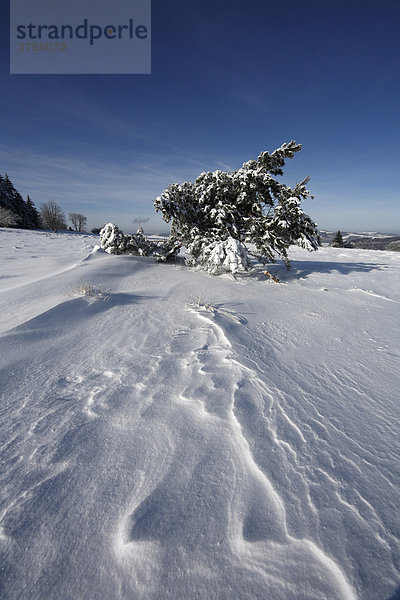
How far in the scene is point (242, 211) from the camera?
698 cm

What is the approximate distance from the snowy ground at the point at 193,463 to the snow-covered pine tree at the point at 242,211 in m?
3.71

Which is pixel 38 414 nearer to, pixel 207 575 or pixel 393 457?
pixel 207 575

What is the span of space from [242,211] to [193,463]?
22.6 feet

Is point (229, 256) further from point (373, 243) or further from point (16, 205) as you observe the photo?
point (16, 205)

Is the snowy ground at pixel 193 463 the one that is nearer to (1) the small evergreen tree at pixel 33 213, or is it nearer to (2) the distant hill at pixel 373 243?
(2) the distant hill at pixel 373 243

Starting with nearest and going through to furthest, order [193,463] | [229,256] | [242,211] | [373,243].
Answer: [193,463] → [229,256] → [242,211] → [373,243]

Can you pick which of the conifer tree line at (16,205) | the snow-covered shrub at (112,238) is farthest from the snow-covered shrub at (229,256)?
the conifer tree line at (16,205)

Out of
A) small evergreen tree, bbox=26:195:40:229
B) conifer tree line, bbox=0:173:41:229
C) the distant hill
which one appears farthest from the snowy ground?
small evergreen tree, bbox=26:195:40:229

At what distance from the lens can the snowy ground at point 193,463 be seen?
88cm

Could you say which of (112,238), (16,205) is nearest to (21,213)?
(16,205)

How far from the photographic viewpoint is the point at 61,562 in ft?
2.88

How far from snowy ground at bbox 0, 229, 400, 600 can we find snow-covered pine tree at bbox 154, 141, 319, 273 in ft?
12.2

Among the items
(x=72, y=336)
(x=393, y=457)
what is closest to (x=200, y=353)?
(x=72, y=336)

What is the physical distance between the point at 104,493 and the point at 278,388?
4.35ft
